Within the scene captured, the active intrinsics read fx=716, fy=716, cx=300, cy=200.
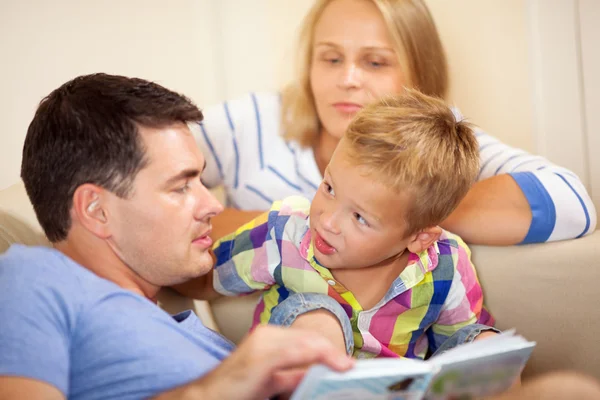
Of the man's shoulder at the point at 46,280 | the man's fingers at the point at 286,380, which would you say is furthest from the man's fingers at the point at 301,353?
the man's shoulder at the point at 46,280

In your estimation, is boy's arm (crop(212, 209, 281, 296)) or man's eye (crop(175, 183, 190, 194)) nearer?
man's eye (crop(175, 183, 190, 194))

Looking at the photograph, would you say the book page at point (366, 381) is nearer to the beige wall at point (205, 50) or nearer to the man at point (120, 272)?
the man at point (120, 272)

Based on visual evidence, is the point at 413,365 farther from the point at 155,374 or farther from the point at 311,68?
the point at 311,68

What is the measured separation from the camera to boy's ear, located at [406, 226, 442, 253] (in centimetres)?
143

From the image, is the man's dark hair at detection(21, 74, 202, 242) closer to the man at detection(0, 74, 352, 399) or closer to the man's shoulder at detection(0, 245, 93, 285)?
the man at detection(0, 74, 352, 399)

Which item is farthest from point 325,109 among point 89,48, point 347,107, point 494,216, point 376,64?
point 89,48

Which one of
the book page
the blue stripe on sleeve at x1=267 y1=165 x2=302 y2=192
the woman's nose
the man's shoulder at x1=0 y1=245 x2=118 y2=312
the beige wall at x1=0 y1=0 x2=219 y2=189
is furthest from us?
the beige wall at x1=0 y1=0 x2=219 y2=189

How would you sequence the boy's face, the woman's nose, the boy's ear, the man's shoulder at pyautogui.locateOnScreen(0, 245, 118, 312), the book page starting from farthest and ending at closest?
the woman's nose < the boy's ear < the boy's face < the man's shoulder at pyautogui.locateOnScreen(0, 245, 118, 312) < the book page

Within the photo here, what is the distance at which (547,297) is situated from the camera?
1619 mm

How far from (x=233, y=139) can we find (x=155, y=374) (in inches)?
39.5

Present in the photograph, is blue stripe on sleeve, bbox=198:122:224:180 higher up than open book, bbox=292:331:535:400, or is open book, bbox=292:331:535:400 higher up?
blue stripe on sleeve, bbox=198:122:224:180

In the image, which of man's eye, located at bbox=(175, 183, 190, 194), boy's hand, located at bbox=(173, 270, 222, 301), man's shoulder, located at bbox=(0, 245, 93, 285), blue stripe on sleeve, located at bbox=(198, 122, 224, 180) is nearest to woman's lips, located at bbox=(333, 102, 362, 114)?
blue stripe on sleeve, located at bbox=(198, 122, 224, 180)

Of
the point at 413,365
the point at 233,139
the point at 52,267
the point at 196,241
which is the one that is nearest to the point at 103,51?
the point at 233,139

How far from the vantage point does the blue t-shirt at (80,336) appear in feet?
3.26
